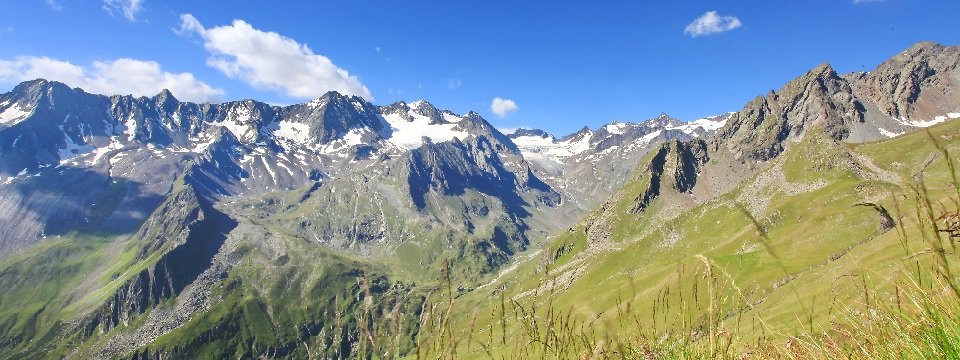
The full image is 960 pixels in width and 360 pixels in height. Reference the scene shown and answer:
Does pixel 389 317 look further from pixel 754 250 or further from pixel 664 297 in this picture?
pixel 754 250

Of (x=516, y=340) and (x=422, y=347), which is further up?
(x=422, y=347)

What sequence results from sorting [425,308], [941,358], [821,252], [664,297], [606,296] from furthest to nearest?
[606,296] < [821,252] < [664,297] < [425,308] < [941,358]

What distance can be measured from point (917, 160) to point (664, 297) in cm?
23502

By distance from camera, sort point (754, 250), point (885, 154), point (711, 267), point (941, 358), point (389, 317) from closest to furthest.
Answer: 1. point (941, 358)
2. point (389, 317)
3. point (711, 267)
4. point (754, 250)
5. point (885, 154)

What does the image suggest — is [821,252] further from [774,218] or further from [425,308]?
[425,308]

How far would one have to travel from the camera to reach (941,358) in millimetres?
3596

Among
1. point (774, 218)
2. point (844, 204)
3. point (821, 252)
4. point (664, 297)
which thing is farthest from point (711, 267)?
point (774, 218)

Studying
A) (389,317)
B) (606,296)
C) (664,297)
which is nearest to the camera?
(389,317)

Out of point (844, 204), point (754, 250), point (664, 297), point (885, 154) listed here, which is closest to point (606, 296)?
point (754, 250)

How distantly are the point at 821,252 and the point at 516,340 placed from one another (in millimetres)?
149917

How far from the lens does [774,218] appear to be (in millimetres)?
181750

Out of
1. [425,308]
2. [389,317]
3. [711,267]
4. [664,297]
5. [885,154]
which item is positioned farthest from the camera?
[885,154]

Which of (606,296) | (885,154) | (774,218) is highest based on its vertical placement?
(885,154)

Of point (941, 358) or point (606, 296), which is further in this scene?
point (606, 296)
